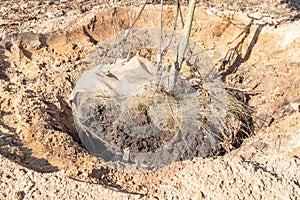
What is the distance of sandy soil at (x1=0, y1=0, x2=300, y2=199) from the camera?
6.98 feet

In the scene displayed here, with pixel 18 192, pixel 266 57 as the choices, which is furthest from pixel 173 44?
pixel 18 192

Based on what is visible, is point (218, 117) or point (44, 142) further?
point (218, 117)

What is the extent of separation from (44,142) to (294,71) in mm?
1918

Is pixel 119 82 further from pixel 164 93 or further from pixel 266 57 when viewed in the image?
pixel 266 57

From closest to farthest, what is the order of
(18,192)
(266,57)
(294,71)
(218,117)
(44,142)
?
(18,192), (44,142), (218,117), (294,71), (266,57)

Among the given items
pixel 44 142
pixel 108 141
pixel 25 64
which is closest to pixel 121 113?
pixel 108 141

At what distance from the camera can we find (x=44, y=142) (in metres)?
2.60

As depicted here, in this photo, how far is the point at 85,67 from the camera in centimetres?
349

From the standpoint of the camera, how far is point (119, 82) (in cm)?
307

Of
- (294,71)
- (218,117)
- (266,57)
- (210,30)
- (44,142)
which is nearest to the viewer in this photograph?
(44,142)

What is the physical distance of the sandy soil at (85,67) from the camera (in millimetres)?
2127

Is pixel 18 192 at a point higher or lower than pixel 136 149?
higher

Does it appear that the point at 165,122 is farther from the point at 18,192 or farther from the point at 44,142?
the point at 18,192

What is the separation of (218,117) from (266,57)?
96cm
